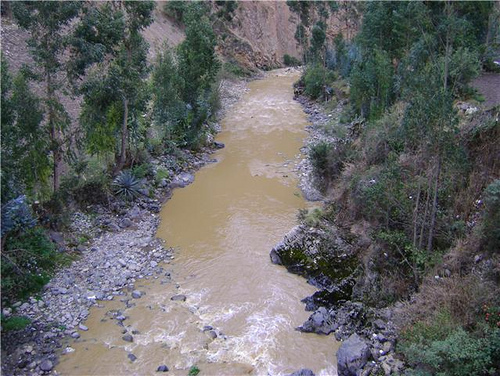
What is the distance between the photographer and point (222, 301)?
11.7 m

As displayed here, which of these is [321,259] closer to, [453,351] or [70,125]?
[453,351]

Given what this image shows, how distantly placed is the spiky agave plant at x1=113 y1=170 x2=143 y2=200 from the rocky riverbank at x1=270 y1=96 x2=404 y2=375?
6.52 metres

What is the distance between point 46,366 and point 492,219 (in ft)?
31.8

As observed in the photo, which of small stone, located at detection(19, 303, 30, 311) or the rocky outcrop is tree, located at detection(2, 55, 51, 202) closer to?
small stone, located at detection(19, 303, 30, 311)

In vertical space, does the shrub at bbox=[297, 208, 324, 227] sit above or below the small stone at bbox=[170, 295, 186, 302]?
above

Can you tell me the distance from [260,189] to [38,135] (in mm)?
8736

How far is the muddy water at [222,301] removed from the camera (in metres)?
9.58

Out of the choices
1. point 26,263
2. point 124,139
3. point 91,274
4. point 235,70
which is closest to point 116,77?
point 124,139

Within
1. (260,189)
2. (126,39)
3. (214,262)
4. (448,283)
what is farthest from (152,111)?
(448,283)

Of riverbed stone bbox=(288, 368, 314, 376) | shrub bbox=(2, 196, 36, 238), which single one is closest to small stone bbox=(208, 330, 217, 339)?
riverbed stone bbox=(288, 368, 314, 376)

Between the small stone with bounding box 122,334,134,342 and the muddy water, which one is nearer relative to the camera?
the muddy water

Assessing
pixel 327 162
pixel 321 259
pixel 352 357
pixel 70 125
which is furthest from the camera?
pixel 327 162

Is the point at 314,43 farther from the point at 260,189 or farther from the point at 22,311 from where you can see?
the point at 22,311

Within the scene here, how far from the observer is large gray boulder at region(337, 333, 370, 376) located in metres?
8.76
